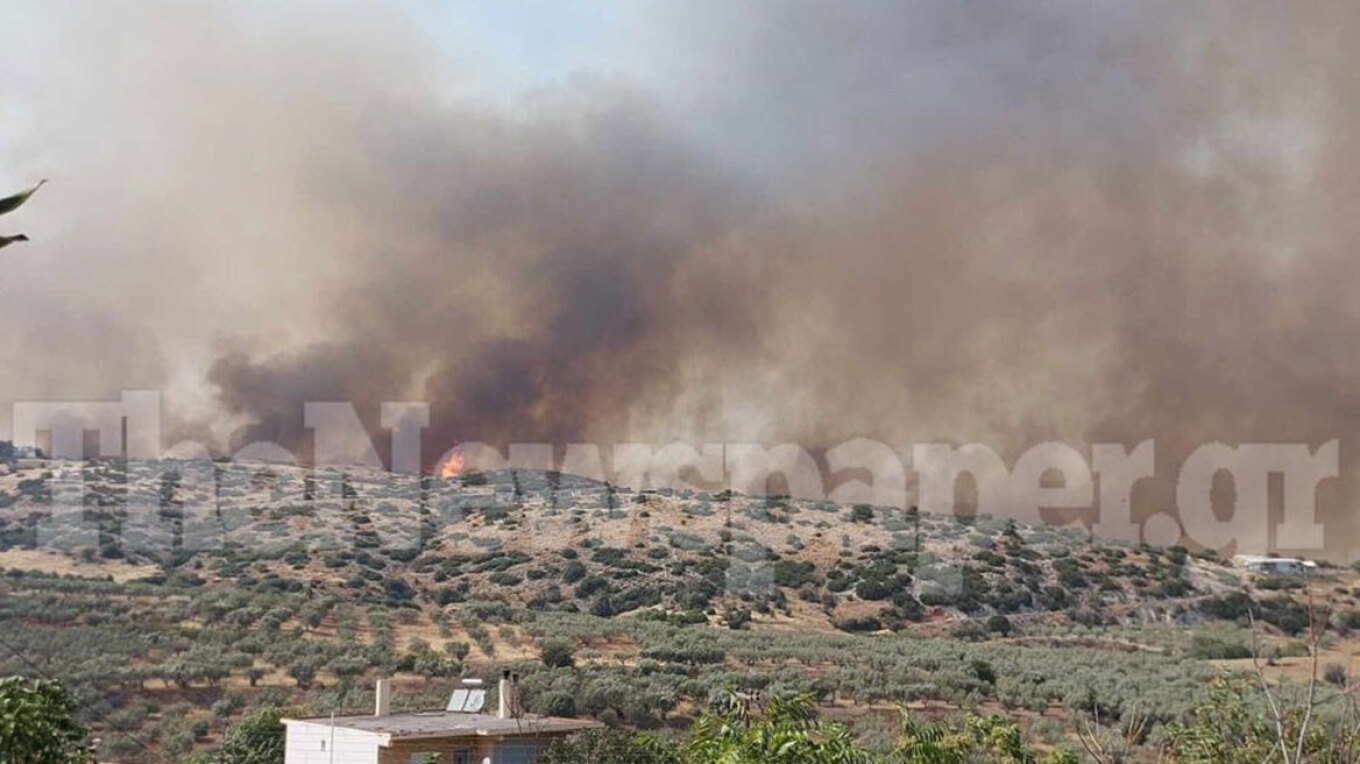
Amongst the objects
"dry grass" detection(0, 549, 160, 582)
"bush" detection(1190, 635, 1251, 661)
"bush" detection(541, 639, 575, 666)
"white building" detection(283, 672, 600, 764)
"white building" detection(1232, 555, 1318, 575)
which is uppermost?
"white building" detection(283, 672, 600, 764)

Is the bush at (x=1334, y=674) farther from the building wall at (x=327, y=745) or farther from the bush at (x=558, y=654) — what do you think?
the building wall at (x=327, y=745)

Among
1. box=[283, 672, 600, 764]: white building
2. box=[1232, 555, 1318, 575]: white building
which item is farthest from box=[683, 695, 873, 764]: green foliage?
box=[1232, 555, 1318, 575]: white building

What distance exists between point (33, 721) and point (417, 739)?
29.2 ft

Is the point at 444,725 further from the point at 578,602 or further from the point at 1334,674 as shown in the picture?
the point at 1334,674

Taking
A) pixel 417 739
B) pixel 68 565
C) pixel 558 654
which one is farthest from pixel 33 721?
pixel 68 565

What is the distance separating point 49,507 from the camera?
44.6 metres

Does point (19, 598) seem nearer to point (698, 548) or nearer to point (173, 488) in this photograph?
point (173, 488)

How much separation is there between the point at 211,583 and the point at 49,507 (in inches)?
473

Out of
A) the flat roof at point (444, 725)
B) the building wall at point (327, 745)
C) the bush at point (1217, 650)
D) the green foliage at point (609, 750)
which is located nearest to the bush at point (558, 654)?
the flat roof at point (444, 725)

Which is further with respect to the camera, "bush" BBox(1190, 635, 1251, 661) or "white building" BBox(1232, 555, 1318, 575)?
"white building" BBox(1232, 555, 1318, 575)

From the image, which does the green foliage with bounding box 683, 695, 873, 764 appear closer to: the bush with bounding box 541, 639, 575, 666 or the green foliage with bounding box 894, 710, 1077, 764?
the green foliage with bounding box 894, 710, 1077, 764

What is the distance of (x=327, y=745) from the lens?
54.2ft

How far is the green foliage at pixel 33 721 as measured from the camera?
7.00m

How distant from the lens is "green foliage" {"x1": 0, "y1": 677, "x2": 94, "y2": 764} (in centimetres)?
700
